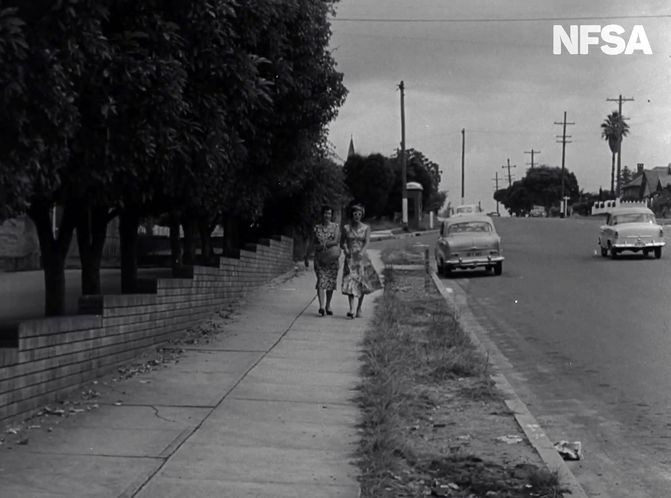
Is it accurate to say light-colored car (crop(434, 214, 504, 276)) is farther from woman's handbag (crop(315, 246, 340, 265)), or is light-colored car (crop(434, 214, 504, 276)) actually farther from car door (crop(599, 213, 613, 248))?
woman's handbag (crop(315, 246, 340, 265))

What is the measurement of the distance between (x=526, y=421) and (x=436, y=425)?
781mm

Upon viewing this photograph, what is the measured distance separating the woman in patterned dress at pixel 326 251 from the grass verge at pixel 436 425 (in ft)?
3.87

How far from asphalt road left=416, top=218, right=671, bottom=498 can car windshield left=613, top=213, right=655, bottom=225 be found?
1583 millimetres

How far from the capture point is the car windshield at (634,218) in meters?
30.4

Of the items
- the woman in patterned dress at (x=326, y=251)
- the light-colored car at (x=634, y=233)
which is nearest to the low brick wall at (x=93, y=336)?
the woman in patterned dress at (x=326, y=251)

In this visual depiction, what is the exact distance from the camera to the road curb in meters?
6.78

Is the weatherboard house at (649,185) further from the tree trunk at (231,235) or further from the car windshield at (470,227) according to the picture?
the tree trunk at (231,235)

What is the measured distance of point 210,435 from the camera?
7.48 metres

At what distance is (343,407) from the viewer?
872 cm

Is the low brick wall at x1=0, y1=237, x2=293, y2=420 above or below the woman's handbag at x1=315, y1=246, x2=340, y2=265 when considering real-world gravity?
below

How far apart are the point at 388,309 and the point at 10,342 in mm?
9906

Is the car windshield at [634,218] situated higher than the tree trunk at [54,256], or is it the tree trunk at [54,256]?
the car windshield at [634,218]

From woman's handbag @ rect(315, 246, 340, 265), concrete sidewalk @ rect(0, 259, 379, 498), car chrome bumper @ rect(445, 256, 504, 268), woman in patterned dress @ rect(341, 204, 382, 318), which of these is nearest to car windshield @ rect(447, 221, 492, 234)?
car chrome bumper @ rect(445, 256, 504, 268)

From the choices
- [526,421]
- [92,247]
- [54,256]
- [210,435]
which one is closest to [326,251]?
[92,247]
